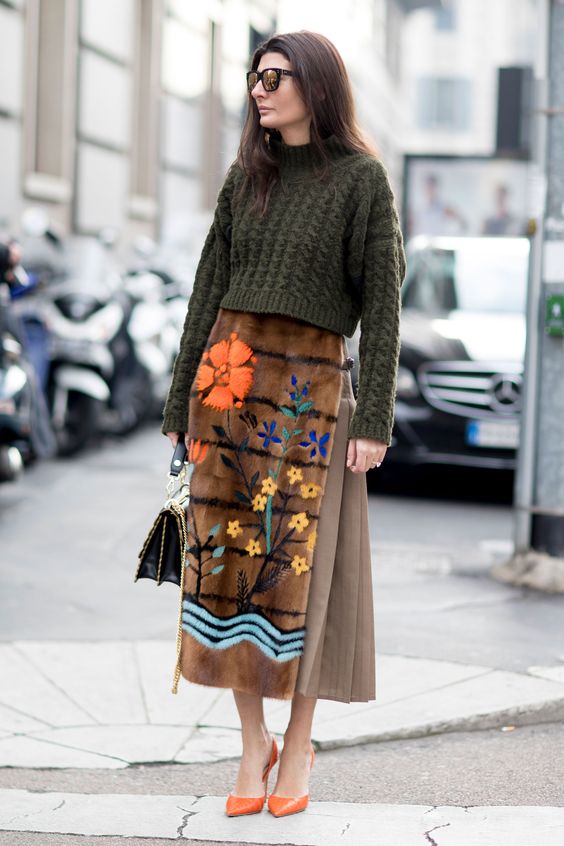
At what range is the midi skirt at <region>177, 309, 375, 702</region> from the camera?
12.1 ft

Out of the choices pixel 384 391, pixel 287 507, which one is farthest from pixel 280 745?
pixel 384 391

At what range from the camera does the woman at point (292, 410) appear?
3.65m

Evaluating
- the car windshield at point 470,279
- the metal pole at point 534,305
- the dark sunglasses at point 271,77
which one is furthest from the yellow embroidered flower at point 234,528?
the car windshield at point 470,279

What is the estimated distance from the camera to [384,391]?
3.64 metres

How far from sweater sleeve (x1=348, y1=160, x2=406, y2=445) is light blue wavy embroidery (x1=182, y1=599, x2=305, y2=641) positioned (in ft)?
1.66

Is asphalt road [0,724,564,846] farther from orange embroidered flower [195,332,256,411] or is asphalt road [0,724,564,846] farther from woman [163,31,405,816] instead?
orange embroidered flower [195,332,256,411]

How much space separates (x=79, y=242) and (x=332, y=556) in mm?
7792

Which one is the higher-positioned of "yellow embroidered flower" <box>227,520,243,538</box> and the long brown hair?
the long brown hair

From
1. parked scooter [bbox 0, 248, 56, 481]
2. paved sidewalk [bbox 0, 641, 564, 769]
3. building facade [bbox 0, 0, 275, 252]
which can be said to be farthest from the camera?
building facade [bbox 0, 0, 275, 252]

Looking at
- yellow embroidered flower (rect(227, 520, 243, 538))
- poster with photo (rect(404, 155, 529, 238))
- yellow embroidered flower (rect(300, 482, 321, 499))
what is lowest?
yellow embroidered flower (rect(227, 520, 243, 538))

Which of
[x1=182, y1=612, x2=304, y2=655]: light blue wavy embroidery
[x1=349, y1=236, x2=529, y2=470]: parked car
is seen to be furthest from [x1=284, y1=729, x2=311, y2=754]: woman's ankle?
[x1=349, y1=236, x2=529, y2=470]: parked car

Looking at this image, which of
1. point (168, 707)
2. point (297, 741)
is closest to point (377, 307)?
point (297, 741)

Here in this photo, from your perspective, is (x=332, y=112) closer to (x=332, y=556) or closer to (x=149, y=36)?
(x=332, y=556)

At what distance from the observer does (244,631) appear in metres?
3.75
